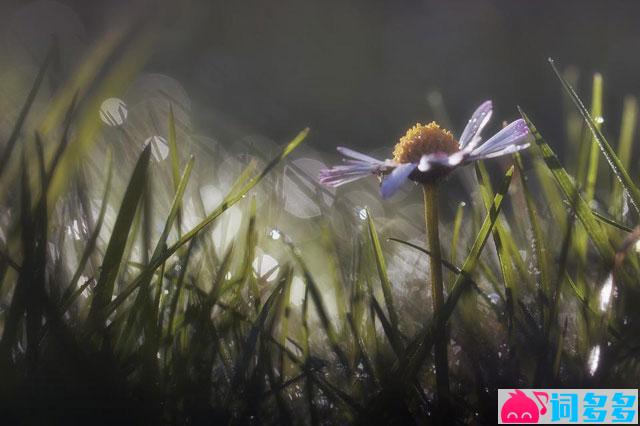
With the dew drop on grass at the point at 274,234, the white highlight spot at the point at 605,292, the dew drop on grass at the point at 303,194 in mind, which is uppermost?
the dew drop on grass at the point at 303,194

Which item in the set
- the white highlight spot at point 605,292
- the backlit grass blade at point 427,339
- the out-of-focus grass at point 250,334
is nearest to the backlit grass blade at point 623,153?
the out-of-focus grass at point 250,334

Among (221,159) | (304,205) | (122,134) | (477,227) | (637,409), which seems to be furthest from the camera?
(304,205)

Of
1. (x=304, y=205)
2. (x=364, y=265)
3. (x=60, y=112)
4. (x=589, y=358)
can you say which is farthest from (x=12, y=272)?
(x=304, y=205)

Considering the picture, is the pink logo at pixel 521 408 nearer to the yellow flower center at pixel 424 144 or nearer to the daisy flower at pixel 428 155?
the daisy flower at pixel 428 155

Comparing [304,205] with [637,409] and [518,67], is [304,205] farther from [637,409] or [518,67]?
[518,67]

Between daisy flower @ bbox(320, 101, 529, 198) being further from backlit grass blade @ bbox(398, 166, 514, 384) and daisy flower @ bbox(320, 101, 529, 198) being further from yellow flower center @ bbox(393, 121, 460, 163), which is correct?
backlit grass blade @ bbox(398, 166, 514, 384)

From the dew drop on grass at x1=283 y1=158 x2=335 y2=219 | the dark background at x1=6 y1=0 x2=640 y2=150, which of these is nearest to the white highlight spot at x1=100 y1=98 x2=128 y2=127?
the dew drop on grass at x1=283 y1=158 x2=335 y2=219
